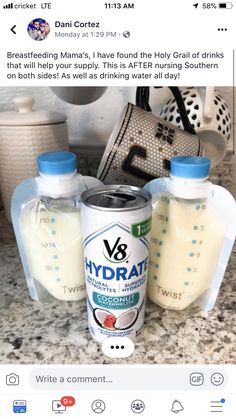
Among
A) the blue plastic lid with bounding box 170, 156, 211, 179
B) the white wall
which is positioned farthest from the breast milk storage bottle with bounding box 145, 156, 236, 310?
the white wall

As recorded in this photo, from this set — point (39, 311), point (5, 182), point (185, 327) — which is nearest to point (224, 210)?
point (185, 327)

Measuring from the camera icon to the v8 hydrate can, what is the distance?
8 cm

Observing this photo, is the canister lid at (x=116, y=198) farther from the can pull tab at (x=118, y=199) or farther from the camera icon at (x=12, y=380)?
the camera icon at (x=12, y=380)

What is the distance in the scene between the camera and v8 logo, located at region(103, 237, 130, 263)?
32 cm

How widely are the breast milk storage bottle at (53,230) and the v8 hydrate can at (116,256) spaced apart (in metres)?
0.05

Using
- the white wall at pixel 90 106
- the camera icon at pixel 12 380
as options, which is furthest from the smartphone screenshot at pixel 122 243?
the white wall at pixel 90 106

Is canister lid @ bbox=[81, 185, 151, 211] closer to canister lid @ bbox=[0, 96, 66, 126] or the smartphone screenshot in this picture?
the smartphone screenshot

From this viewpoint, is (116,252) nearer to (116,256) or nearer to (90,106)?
(116,256)

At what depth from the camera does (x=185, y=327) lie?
1.28 feet

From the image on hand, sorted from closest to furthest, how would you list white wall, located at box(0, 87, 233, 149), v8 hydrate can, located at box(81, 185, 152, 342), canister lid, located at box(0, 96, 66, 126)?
v8 hydrate can, located at box(81, 185, 152, 342) < canister lid, located at box(0, 96, 66, 126) < white wall, located at box(0, 87, 233, 149)

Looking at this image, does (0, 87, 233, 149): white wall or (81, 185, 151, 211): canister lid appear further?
(0, 87, 233, 149): white wall

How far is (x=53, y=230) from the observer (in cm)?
40
